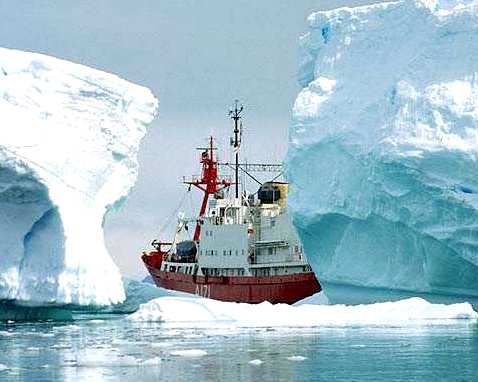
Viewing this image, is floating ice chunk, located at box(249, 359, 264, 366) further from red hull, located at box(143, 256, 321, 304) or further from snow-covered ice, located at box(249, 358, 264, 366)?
red hull, located at box(143, 256, 321, 304)

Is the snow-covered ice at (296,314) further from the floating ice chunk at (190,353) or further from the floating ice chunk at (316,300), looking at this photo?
the floating ice chunk at (190,353)

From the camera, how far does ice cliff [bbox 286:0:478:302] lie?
24.0 meters

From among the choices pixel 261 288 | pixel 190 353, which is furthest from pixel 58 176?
pixel 261 288

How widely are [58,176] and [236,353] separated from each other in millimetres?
5969

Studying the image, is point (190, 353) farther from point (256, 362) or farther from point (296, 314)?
point (296, 314)

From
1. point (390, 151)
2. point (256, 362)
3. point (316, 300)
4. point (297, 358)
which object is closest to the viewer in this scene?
point (256, 362)

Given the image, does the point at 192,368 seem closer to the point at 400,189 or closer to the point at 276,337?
the point at 276,337

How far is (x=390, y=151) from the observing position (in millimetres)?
24391

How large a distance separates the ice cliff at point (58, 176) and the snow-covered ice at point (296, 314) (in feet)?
6.50

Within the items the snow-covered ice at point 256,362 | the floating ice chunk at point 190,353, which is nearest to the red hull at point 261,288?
the floating ice chunk at point 190,353

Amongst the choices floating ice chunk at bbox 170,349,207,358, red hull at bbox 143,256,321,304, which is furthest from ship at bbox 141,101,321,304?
floating ice chunk at bbox 170,349,207,358

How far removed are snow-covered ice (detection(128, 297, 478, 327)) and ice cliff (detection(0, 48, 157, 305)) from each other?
1.98 m

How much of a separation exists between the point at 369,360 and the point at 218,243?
50.0ft

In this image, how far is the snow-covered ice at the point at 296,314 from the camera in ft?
82.8
